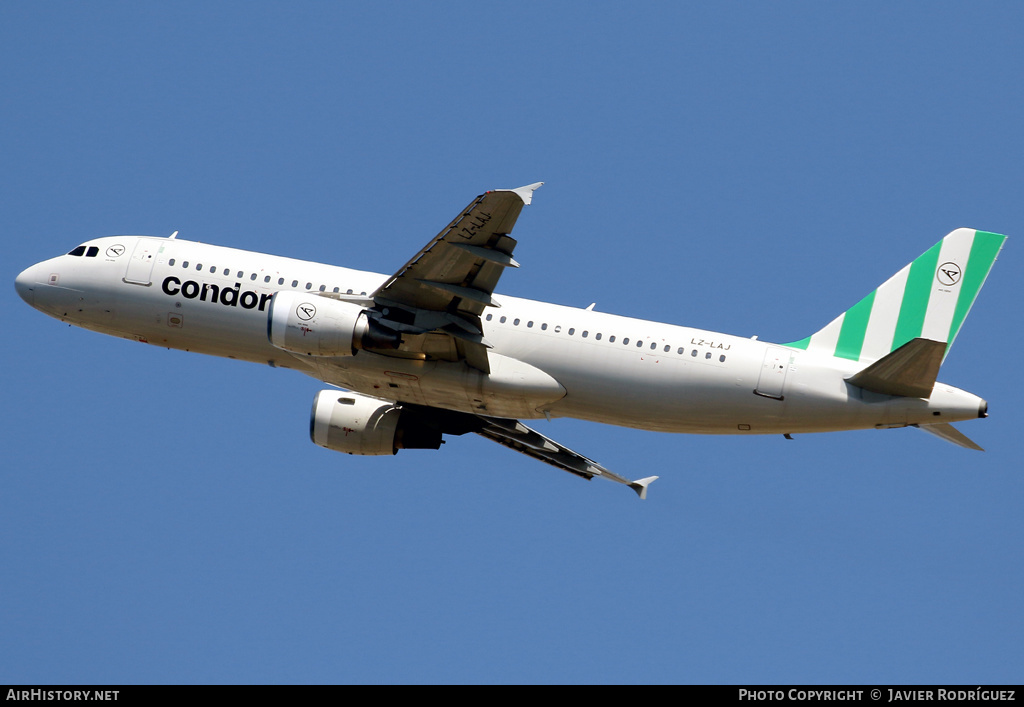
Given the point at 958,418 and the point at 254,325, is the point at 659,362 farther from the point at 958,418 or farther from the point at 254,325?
the point at 254,325

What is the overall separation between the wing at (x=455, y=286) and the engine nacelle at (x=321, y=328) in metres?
0.52

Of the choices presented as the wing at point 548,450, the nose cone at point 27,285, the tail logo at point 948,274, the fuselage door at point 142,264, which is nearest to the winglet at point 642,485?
the wing at point 548,450

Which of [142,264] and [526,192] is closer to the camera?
[526,192]

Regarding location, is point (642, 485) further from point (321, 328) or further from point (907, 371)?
point (321, 328)

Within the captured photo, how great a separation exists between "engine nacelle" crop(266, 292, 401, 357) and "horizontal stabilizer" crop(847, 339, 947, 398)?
13050 millimetres

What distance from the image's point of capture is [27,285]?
38.2m

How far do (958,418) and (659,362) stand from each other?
26.8ft

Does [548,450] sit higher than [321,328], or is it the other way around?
[321,328]

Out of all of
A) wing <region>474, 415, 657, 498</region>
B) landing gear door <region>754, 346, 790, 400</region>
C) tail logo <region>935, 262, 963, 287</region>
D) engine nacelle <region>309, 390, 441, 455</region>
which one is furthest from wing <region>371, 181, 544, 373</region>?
tail logo <region>935, 262, 963, 287</region>

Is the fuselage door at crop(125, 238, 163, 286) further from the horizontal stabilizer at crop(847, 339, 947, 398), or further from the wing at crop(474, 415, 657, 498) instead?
the horizontal stabilizer at crop(847, 339, 947, 398)

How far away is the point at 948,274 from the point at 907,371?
14.9 feet

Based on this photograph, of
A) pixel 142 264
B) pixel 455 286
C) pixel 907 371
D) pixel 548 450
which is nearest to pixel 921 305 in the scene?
pixel 907 371

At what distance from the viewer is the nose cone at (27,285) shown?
1502 inches
